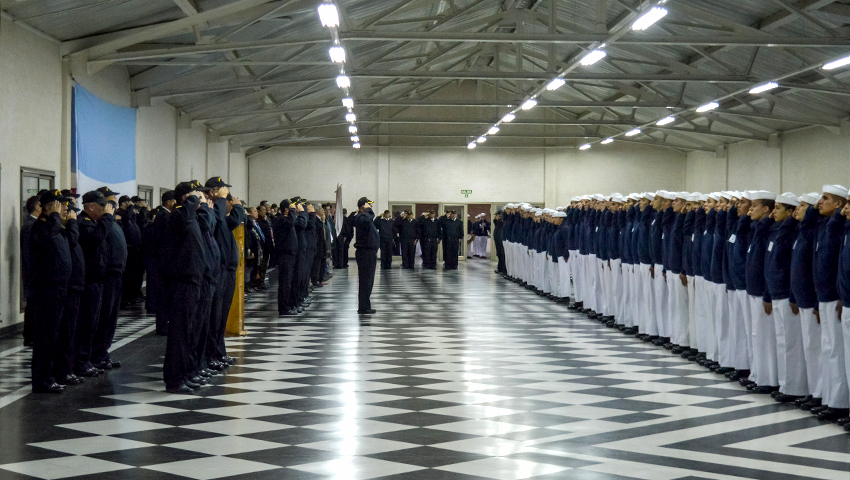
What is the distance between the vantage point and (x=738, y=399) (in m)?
7.54

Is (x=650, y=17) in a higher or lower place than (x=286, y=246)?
higher

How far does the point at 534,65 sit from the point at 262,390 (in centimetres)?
2227

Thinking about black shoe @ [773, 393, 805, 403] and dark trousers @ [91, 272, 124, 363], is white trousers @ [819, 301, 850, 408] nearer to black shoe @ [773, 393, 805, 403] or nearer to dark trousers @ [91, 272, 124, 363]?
black shoe @ [773, 393, 805, 403]

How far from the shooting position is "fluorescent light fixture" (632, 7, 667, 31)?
414 inches

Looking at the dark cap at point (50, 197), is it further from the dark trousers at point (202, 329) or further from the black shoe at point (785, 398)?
the black shoe at point (785, 398)

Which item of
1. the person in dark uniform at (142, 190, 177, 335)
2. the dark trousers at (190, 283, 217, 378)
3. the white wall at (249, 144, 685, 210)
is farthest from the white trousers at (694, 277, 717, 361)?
the white wall at (249, 144, 685, 210)

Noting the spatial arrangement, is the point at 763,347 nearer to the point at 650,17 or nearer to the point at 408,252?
the point at 650,17

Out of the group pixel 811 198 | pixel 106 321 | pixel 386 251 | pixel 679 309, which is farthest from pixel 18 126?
pixel 386 251

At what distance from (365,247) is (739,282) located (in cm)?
695

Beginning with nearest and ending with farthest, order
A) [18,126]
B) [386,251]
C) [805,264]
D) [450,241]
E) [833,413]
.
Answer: [833,413] → [805,264] → [18,126] → [386,251] → [450,241]

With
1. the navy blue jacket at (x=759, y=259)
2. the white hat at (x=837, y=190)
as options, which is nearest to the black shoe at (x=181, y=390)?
the navy blue jacket at (x=759, y=259)

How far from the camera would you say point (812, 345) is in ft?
23.2

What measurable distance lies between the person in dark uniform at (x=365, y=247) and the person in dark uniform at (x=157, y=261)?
3.04m

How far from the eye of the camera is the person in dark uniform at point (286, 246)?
539 inches
